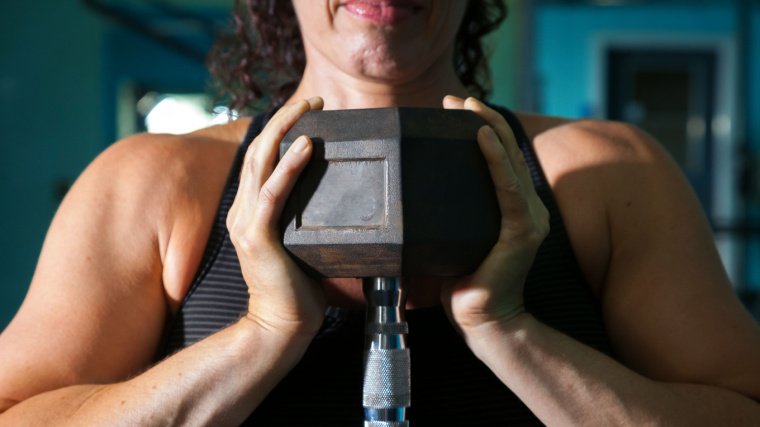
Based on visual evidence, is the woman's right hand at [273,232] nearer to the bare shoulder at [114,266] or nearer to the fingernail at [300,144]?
the fingernail at [300,144]

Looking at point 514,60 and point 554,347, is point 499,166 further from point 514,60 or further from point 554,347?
point 514,60

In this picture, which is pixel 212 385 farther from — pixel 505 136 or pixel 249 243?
pixel 505 136

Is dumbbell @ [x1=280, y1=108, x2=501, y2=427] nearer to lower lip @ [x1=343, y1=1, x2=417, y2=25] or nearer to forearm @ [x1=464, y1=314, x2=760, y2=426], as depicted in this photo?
forearm @ [x1=464, y1=314, x2=760, y2=426]

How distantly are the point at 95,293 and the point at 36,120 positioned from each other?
3241 mm

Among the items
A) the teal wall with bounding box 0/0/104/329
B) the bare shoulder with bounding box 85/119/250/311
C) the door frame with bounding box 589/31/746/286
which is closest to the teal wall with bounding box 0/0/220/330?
the teal wall with bounding box 0/0/104/329

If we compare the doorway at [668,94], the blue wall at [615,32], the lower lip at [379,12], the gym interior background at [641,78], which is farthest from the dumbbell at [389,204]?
the doorway at [668,94]

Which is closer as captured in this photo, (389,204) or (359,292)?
(389,204)

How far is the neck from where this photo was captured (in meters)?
0.92

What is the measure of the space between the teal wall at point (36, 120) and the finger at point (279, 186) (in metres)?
3.21

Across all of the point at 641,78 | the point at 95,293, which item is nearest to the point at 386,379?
the point at 95,293

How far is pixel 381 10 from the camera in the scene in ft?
2.70

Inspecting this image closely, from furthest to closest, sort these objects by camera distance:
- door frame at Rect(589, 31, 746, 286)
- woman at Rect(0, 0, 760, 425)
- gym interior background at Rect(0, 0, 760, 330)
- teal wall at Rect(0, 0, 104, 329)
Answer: door frame at Rect(589, 31, 746, 286)
gym interior background at Rect(0, 0, 760, 330)
teal wall at Rect(0, 0, 104, 329)
woman at Rect(0, 0, 760, 425)

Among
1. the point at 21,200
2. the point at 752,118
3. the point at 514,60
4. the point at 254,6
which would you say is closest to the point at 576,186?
the point at 254,6

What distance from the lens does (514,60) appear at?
2.12 metres
